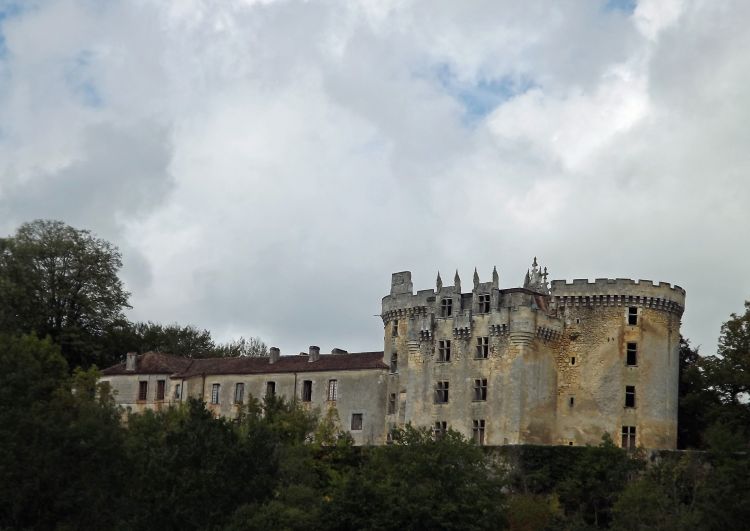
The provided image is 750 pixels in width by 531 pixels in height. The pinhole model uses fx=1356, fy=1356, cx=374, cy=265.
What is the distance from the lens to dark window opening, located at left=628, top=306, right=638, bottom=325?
225 ft

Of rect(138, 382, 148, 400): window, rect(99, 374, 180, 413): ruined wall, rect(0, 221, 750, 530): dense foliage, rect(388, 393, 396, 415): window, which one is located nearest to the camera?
rect(0, 221, 750, 530): dense foliage

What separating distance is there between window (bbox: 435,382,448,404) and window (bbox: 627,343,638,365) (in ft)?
31.1

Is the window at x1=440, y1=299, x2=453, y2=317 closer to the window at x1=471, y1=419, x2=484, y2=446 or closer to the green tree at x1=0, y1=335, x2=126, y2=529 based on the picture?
the window at x1=471, y1=419, x2=484, y2=446

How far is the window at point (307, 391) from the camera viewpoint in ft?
250

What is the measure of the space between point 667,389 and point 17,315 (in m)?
40.8

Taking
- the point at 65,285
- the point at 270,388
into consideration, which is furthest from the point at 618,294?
the point at 65,285

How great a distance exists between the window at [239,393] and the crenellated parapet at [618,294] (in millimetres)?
19571

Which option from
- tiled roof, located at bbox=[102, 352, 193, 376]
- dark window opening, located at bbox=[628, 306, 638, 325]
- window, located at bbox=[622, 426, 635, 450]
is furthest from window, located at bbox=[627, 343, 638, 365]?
tiled roof, located at bbox=[102, 352, 193, 376]

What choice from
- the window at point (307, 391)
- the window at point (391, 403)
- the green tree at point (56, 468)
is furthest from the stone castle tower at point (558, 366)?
the green tree at point (56, 468)

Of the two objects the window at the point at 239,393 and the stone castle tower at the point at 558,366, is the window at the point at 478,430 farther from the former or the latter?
the window at the point at 239,393

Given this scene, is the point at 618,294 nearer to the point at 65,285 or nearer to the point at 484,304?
the point at 484,304

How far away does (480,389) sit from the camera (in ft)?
226

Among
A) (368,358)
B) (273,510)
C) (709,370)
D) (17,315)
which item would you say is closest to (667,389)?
(709,370)

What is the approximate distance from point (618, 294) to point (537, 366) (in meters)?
5.50
